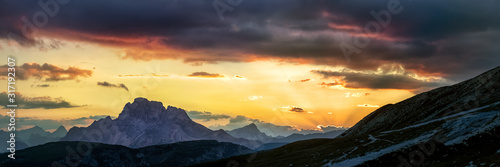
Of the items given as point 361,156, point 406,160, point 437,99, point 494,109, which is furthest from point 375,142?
point 437,99

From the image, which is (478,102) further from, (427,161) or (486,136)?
(427,161)

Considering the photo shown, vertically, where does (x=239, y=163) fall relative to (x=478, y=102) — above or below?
below

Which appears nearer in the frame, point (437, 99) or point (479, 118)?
point (479, 118)

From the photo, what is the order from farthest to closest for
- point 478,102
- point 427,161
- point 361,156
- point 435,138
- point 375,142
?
point 478,102 → point 375,142 → point 361,156 → point 435,138 → point 427,161

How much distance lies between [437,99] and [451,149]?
76.7 meters

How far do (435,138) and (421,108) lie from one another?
66.5 metres

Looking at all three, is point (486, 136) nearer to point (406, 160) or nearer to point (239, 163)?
point (406, 160)

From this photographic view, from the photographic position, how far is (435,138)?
248 ft

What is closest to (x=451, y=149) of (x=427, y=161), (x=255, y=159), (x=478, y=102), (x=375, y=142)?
(x=427, y=161)

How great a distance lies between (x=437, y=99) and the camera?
138 meters

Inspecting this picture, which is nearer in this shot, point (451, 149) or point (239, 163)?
point (451, 149)

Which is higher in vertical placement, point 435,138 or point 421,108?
point 421,108

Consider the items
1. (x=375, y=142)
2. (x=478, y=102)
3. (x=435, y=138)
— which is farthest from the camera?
(x=478, y=102)

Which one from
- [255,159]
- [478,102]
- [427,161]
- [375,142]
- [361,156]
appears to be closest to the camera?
[427,161]
